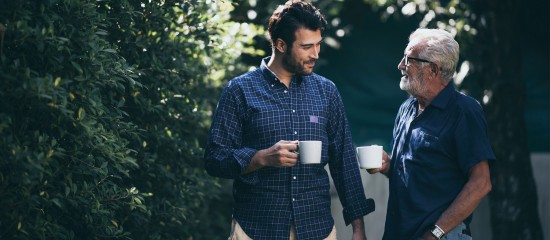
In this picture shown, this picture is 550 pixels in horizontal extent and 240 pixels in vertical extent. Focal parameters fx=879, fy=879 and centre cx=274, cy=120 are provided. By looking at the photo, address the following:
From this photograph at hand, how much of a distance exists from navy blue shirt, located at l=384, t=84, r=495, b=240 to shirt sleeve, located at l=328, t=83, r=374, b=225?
343 mm

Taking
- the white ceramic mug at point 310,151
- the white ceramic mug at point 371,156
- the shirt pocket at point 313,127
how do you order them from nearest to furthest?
the white ceramic mug at point 310,151
the white ceramic mug at point 371,156
the shirt pocket at point 313,127

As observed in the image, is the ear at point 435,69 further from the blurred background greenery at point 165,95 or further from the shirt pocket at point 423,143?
the blurred background greenery at point 165,95

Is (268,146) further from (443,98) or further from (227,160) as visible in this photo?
(443,98)

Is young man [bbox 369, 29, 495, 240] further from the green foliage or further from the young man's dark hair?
the green foliage

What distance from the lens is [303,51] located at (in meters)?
4.51

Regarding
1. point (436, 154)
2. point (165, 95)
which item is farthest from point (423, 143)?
point (165, 95)

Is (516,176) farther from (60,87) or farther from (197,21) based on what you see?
(60,87)

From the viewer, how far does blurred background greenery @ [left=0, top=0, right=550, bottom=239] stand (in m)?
3.97

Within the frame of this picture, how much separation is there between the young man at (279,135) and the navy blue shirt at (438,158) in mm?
419

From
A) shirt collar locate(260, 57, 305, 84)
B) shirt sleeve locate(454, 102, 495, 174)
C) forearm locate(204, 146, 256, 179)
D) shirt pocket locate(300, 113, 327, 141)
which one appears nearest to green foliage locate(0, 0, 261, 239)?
Answer: forearm locate(204, 146, 256, 179)

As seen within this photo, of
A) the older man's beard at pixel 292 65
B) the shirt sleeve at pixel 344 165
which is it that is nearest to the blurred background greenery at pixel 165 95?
the older man's beard at pixel 292 65

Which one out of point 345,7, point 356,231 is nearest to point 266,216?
point 356,231

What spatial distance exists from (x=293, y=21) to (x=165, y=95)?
130 centimetres

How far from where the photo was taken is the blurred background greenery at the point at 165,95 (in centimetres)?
397
